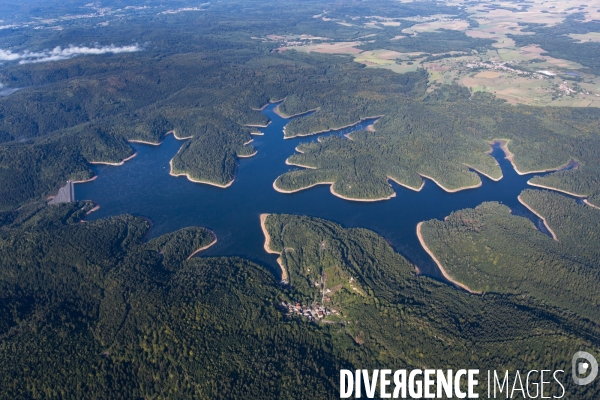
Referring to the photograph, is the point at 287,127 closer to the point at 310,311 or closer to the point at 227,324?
the point at 310,311

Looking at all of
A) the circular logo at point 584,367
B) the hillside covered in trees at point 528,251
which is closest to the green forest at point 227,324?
the circular logo at point 584,367

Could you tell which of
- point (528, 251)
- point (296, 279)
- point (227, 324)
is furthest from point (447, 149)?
point (227, 324)

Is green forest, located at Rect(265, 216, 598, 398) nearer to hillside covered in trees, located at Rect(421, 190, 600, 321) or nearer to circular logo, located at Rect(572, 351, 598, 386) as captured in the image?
circular logo, located at Rect(572, 351, 598, 386)

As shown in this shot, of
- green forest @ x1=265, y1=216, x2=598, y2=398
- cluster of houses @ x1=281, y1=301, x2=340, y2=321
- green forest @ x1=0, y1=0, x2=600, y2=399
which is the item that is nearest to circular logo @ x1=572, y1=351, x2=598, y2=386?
green forest @ x1=0, y1=0, x2=600, y2=399

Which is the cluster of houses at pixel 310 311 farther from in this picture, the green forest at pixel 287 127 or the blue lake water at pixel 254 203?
the green forest at pixel 287 127

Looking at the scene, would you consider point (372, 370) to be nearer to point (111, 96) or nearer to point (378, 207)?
point (378, 207)
